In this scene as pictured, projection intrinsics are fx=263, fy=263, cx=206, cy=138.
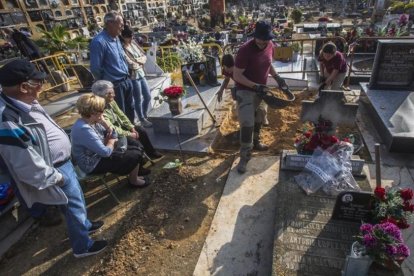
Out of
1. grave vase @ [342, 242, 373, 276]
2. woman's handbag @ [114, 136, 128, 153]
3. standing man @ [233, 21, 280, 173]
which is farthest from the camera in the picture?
woman's handbag @ [114, 136, 128, 153]

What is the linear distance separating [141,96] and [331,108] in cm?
382

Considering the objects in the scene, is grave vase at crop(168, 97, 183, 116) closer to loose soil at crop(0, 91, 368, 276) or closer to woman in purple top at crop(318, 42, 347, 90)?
loose soil at crop(0, 91, 368, 276)

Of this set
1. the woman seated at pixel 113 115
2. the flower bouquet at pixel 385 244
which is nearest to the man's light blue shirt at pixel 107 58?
the woman seated at pixel 113 115

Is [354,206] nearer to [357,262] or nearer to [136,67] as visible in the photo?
[357,262]

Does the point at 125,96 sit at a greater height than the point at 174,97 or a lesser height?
greater

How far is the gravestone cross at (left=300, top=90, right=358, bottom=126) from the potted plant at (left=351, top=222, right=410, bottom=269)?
1911mm

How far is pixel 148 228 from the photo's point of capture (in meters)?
3.46

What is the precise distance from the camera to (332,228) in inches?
109

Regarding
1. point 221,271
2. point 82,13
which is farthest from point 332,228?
point 82,13

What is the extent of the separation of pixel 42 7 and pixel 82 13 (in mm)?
6637

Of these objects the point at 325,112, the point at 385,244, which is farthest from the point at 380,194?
the point at 325,112

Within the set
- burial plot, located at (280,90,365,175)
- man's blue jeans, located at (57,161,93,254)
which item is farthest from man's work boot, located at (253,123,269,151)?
man's blue jeans, located at (57,161,93,254)

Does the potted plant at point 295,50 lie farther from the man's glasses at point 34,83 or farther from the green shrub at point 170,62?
the man's glasses at point 34,83

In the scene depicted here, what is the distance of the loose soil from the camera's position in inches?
120
